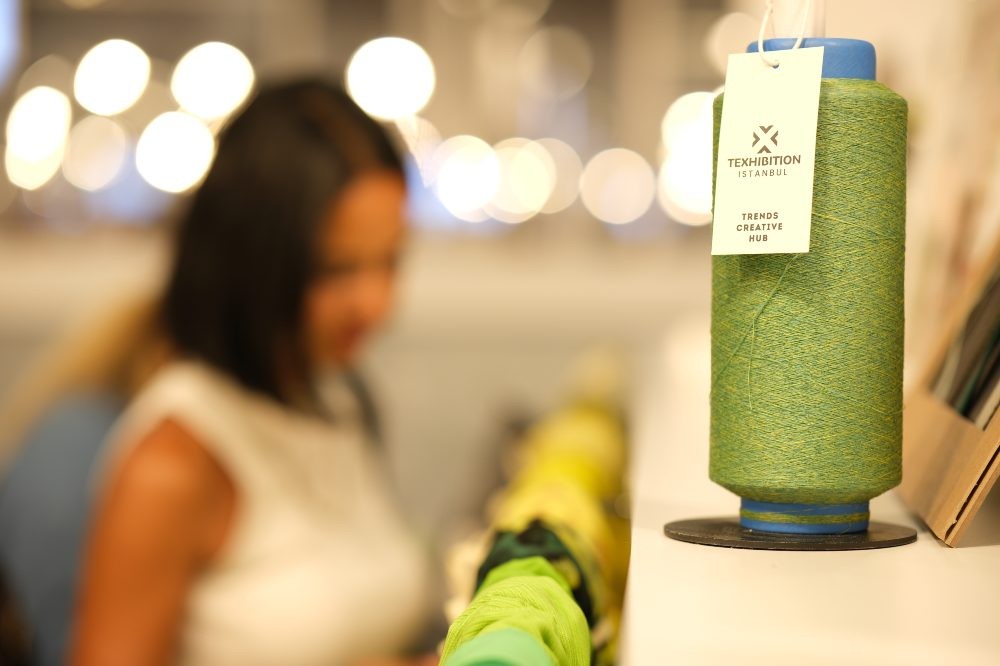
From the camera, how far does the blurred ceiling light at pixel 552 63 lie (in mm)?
4176

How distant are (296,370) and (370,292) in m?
0.21

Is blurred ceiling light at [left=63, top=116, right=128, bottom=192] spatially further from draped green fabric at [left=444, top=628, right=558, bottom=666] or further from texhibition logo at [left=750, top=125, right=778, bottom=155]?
draped green fabric at [left=444, top=628, right=558, bottom=666]

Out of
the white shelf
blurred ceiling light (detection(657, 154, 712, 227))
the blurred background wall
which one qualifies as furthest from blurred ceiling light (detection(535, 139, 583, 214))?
the white shelf

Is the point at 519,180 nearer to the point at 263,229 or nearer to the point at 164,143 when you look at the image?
the point at 164,143

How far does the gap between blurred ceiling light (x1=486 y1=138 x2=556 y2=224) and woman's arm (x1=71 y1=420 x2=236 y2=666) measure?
2.46 m

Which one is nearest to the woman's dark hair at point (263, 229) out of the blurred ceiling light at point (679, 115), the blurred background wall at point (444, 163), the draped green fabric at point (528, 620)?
the draped green fabric at point (528, 620)

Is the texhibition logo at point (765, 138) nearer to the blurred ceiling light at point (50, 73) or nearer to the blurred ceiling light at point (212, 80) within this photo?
the blurred ceiling light at point (212, 80)

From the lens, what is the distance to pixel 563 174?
164 inches

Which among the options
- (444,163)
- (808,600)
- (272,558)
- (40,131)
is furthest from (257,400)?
(40,131)

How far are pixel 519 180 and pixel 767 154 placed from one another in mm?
3550

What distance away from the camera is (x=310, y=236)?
6.06ft

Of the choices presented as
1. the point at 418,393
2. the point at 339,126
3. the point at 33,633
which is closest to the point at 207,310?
the point at 339,126

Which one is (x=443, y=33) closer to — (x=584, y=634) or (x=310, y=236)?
(x=310, y=236)

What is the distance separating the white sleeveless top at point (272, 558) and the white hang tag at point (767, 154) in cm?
136
